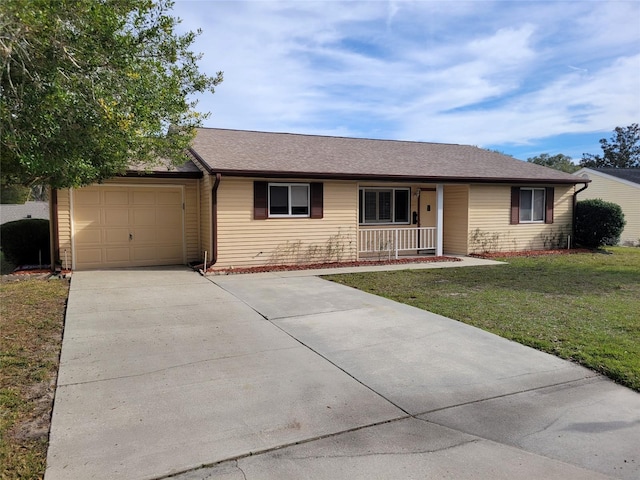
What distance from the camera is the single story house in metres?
12.1

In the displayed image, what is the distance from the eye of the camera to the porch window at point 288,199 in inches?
501

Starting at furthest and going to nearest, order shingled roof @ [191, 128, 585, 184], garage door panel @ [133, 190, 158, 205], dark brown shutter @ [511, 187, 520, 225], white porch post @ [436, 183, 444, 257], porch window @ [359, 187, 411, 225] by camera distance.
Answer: dark brown shutter @ [511, 187, 520, 225]
porch window @ [359, 187, 411, 225]
white porch post @ [436, 183, 444, 257]
garage door panel @ [133, 190, 158, 205]
shingled roof @ [191, 128, 585, 184]

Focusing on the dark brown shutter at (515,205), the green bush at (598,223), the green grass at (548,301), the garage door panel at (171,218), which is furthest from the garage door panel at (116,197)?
the green bush at (598,223)

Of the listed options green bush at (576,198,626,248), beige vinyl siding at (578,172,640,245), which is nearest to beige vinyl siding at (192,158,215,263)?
green bush at (576,198,626,248)

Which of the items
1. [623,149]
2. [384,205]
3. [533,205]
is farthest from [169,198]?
[623,149]

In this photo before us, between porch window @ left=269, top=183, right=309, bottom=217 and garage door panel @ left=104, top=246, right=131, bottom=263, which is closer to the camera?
garage door panel @ left=104, top=246, right=131, bottom=263

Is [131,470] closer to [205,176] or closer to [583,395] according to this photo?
[583,395]

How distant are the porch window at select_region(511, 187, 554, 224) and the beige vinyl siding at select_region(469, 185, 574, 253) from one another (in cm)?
24

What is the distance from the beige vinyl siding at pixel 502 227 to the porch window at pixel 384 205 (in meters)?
2.16

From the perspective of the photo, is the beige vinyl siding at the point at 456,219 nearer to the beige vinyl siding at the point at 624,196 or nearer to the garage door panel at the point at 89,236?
the garage door panel at the point at 89,236

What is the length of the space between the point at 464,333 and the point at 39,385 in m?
5.00

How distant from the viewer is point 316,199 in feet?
42.9

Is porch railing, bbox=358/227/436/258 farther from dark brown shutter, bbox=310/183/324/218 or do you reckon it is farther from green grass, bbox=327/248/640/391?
green grass, bbox=327/248/640/391

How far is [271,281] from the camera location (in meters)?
10.5
